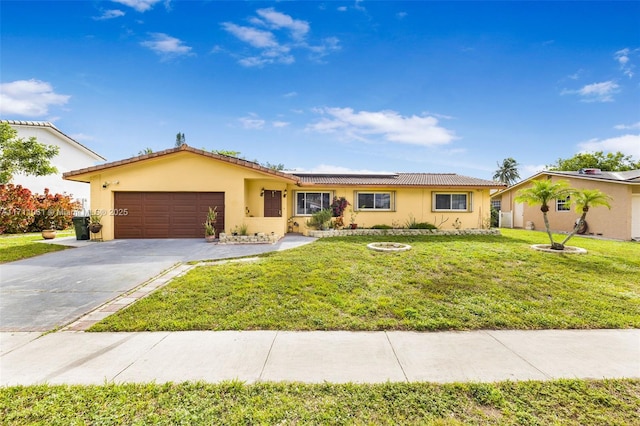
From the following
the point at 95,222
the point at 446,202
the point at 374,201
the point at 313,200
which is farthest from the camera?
the point at 446,202

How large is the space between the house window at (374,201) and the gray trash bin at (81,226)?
1398cm

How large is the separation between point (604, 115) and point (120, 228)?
102 feet

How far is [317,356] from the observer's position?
11.1 ft

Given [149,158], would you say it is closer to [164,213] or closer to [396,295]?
[164,213]

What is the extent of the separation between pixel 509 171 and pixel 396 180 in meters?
51.3

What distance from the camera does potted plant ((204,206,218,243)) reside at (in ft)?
40.5

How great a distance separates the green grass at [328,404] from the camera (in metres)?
2.30

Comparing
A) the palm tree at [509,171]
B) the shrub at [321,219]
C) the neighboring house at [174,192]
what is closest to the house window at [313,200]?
the shrub at [321,219]

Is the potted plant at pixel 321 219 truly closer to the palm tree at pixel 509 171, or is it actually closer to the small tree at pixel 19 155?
the small tree at pixel 19 155

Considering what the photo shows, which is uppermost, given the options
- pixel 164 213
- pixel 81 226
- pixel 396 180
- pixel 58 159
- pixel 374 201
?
pixel 58 159

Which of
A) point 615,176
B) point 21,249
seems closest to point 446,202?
point 615,176

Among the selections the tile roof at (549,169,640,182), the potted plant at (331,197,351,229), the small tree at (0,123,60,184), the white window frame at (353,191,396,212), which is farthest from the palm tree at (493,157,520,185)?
the small tree at (0,123,60,184)

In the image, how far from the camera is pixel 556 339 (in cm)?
389

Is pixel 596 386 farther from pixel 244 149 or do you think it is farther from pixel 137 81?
pixel 244 149
